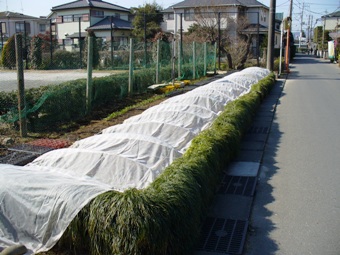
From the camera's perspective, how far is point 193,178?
4.94 metres

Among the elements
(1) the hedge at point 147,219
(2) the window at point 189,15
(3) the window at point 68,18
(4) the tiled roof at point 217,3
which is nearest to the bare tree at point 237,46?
(4) the tiled roof at point 217,3

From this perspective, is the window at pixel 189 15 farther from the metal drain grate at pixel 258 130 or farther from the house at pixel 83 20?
the metal drain grate at pixel 258 130

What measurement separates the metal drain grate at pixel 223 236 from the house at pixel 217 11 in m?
33.0

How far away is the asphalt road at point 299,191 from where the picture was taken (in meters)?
4.93

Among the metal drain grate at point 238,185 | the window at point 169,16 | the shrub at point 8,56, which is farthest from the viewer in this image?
the window at point 169,16

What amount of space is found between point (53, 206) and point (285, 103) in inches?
504

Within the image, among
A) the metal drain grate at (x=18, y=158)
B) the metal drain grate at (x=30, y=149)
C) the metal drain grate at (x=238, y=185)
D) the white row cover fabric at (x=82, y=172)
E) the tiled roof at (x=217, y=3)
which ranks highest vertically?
the tiled roof at (x=217, y=3)

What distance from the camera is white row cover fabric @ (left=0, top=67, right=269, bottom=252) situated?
14.6ft

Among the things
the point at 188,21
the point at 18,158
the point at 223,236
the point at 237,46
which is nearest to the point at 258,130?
the point at 18,158

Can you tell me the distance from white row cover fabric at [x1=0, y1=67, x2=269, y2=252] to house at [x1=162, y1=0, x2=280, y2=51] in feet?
100

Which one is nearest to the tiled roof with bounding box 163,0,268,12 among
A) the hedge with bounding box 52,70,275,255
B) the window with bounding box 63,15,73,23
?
the window with bounding box 63,15,73,23

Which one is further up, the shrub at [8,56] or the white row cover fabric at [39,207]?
the shrub at [8,56]

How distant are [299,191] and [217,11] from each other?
33.5 metres

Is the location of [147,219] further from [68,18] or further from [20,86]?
[68,18]
